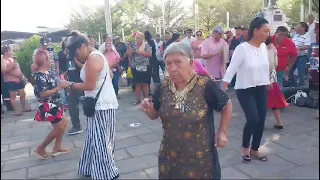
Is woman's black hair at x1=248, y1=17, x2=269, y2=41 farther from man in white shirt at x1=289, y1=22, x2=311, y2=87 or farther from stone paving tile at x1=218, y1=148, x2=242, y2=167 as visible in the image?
man in white shirt at x1=289, y1=22, x2=311, y2=87

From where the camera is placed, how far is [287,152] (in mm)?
4250

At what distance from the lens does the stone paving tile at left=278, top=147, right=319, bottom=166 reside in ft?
12.9

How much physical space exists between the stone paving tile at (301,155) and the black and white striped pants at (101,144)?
2.13m

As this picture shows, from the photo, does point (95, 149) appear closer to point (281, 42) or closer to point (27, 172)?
point (27, 172)

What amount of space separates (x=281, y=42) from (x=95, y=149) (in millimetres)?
4047

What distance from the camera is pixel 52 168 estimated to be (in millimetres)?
4164

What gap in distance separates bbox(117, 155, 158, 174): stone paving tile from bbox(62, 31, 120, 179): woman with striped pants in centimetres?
38

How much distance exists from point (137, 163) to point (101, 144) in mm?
849

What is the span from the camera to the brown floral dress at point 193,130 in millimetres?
2219

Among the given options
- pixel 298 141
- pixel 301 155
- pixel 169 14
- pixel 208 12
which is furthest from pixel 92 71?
pixel 208 12

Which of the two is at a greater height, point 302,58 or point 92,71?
point 302,58

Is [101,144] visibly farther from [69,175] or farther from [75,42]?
[75,42]

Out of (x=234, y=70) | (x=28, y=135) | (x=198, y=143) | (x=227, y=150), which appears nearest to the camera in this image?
(x=198, y=143)

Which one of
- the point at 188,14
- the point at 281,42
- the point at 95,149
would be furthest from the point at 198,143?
the point at 188,14
